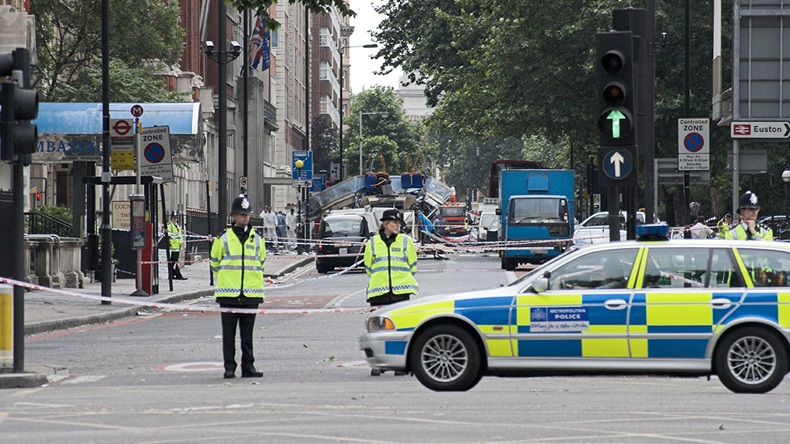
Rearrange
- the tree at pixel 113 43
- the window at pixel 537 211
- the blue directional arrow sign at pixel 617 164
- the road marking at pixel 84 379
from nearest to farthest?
the road marking at pixel 84 379
the blue directional arrow sign at pixel 617 164
the tree at pixel 113 43
the window at pixel 537 211

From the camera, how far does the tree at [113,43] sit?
1491 inches

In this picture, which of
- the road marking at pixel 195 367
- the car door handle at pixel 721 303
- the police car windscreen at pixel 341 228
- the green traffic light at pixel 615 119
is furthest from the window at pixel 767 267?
the police car windscreen at pixel 341 228

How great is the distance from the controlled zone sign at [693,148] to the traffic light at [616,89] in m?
13.4

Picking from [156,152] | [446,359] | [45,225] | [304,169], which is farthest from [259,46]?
[446,359]

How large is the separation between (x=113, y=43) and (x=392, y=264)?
26085mm

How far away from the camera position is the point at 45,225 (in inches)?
1233

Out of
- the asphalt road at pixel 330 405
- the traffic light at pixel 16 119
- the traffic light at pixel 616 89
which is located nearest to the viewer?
the asphalt road at pixel 330 405

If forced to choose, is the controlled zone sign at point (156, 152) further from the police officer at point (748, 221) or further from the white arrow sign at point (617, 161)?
the white arrow sign at point (617, 161)

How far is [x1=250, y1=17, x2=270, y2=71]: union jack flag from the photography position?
57378mm

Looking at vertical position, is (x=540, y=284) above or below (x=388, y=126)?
below

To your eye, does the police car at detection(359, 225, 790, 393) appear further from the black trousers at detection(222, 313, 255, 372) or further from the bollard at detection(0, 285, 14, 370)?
the bollard at detection(0, 285, 14, 370)

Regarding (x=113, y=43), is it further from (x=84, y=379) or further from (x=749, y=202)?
(x=84, y=379)

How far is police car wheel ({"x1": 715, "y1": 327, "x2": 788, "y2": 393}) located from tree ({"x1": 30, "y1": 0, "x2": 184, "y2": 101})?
27126 millimetres

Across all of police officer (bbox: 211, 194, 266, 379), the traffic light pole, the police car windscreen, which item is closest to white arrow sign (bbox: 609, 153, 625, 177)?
police officer (bbox: 211, 194, 266, 379)
